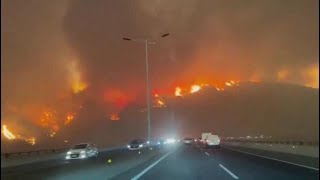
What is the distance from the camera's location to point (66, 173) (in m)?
20.0

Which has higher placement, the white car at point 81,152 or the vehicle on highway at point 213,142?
the vehicle on highway at point 213,142

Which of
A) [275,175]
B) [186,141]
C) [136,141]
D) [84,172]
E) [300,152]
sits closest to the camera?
[84,172]

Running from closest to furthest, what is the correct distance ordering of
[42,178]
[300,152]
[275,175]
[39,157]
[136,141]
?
[42,178] < [275,175] < [300,152] < [39,157] < [136,141]

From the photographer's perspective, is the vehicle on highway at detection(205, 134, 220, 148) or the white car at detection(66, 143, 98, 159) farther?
the vehicle on highway at detection(205, 134, 220, 148)

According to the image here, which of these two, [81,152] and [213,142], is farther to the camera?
[213,142]

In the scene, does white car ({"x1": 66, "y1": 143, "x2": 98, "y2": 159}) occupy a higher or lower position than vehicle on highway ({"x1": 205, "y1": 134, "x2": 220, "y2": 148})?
A: lower

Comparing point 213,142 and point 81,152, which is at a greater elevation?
point 213,142

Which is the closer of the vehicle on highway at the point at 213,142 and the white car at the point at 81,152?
the white car at the point at 81,152

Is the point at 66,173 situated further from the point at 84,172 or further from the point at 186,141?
the point at 186,141

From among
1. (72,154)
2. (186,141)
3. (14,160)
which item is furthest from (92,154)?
(186,141)

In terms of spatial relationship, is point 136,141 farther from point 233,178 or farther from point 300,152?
point 233,178

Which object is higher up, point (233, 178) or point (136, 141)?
point (136, 141)

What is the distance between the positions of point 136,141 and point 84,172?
199 feet

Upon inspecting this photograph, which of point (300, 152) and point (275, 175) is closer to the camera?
point (275, 175)
